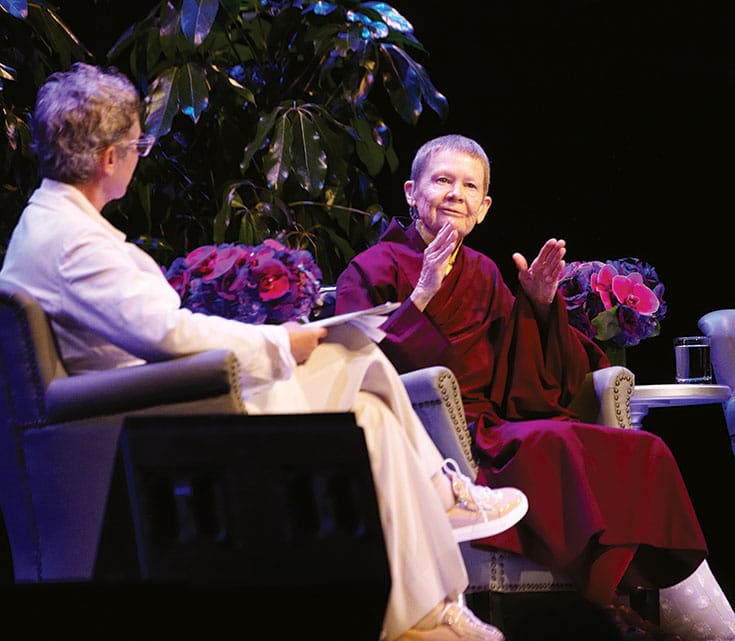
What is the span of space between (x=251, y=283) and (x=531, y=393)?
806mm

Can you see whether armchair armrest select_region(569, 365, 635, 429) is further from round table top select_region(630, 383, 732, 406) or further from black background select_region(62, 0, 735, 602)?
black background select_region(62, 0, 735, 602)

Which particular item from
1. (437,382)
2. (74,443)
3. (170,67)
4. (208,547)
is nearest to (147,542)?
(208,547)

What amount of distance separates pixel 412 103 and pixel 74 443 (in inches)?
89.9

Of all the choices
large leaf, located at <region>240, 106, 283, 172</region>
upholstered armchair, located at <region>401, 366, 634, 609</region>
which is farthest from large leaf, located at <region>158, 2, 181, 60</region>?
upholstered armchair, located at <region>401, 366, 634, 609</region>

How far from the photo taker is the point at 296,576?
1.59 meters

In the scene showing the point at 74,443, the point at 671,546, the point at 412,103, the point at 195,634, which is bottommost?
the point at 671,546

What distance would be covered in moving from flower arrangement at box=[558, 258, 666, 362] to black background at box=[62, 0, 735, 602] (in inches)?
51.2

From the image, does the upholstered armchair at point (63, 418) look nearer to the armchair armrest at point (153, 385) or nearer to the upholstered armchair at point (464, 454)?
the armchair armrest at point (153, 385)

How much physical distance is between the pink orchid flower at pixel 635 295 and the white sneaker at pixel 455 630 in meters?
1.41

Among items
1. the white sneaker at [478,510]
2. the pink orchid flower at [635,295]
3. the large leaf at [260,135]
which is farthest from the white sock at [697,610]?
the large leaf at [260,135]

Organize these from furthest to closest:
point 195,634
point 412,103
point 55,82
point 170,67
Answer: point 412,103, point 170,67, point 55,82, point 195,634

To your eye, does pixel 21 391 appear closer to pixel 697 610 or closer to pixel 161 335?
pixel 161 335

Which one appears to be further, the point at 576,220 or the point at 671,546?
the point at 576,220

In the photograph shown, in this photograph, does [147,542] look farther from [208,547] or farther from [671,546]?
[671,546]
